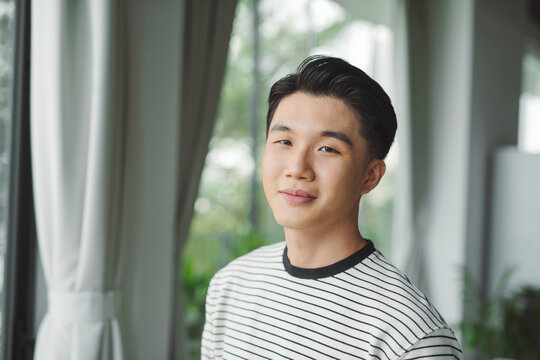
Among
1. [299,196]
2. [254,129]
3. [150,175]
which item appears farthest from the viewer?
[254,129]

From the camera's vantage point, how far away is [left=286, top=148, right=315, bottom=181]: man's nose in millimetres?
962

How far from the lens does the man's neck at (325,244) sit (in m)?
1.03

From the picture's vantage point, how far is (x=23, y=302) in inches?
77.2

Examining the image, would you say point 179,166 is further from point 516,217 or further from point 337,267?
point 516,217

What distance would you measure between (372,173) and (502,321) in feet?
9.69

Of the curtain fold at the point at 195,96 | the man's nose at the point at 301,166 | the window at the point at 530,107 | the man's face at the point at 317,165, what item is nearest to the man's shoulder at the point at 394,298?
the man's face at the point at 317,165

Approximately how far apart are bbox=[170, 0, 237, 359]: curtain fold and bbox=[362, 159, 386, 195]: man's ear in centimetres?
140

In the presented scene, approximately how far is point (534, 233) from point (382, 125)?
299 centimetres

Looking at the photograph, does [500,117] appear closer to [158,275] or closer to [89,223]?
[158,275]

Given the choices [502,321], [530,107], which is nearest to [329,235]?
[502,321]

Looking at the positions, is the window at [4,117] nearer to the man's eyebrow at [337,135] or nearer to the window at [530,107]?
the man's eyebrow at [337,135]

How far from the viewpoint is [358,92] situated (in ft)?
3.23

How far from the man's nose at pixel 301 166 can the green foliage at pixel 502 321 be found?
281cm

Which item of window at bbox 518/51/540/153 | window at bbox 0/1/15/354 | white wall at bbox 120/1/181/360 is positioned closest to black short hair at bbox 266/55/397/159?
white wall at bbox 120/1/181/360
